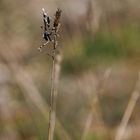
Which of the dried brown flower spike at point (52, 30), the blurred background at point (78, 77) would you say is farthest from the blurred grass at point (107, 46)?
the dried brown flower spike at point (52, 30)

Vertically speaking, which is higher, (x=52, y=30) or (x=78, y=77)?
(x=78, y=77)

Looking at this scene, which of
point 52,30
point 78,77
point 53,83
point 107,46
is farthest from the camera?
point 107,46

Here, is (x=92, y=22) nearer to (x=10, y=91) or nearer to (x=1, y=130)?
(x=1, y=130)

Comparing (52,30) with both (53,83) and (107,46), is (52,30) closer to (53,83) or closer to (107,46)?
(53,83)

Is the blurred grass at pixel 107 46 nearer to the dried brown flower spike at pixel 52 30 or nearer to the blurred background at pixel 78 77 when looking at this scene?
the blurred background at pixel 78 77

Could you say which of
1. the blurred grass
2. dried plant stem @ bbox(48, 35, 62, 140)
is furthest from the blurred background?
dried plant stem @ bbox(48, 35, 62, 140)

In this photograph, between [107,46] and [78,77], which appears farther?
[107,46]

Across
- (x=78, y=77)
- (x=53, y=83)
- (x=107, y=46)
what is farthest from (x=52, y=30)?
(x=107, y=46)

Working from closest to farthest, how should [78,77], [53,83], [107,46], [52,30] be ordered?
[52,30] < [53,83] < [78,77] < [107,46]

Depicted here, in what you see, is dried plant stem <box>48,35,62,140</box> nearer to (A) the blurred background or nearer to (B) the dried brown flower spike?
(B) the dried brown flower spike
